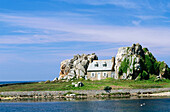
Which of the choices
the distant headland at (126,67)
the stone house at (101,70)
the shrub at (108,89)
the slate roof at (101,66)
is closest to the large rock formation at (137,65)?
the distant headland at (126,67)

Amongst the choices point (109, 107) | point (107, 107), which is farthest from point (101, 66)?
point (109, 107)

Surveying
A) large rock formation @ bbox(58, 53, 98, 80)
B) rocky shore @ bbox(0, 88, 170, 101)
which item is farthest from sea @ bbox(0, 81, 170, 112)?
large rock formation @ bbox(58, 53, 98, 80)

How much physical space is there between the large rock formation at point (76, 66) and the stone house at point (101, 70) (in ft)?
12.8

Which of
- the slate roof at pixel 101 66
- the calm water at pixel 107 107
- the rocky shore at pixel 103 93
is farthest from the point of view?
the slate roof at pixel 101 66

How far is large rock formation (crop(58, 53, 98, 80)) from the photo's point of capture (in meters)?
105

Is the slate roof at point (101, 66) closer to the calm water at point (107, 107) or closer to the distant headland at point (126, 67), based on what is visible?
the distant headland at point (126, 67)

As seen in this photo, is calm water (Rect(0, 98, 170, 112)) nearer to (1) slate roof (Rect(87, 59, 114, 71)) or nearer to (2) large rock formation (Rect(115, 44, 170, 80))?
(2) large rock formation (Rect(115, 44, 170, 80))

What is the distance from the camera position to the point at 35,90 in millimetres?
76938

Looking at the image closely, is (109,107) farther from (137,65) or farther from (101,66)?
(101,66)

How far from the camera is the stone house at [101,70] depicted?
317 ft

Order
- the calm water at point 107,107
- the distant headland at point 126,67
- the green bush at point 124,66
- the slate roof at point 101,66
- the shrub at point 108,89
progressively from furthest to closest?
the slate roof at point 101,66 → the green bush at point 124,66 → the distant headland at point 126,67 → the shrub at point 108,89 → the calm water at point 107,107

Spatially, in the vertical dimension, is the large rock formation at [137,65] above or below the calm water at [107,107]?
above

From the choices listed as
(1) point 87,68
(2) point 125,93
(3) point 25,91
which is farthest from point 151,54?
(3) point 25,91

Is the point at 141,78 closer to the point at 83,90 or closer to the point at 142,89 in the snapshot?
the point at 142,89
